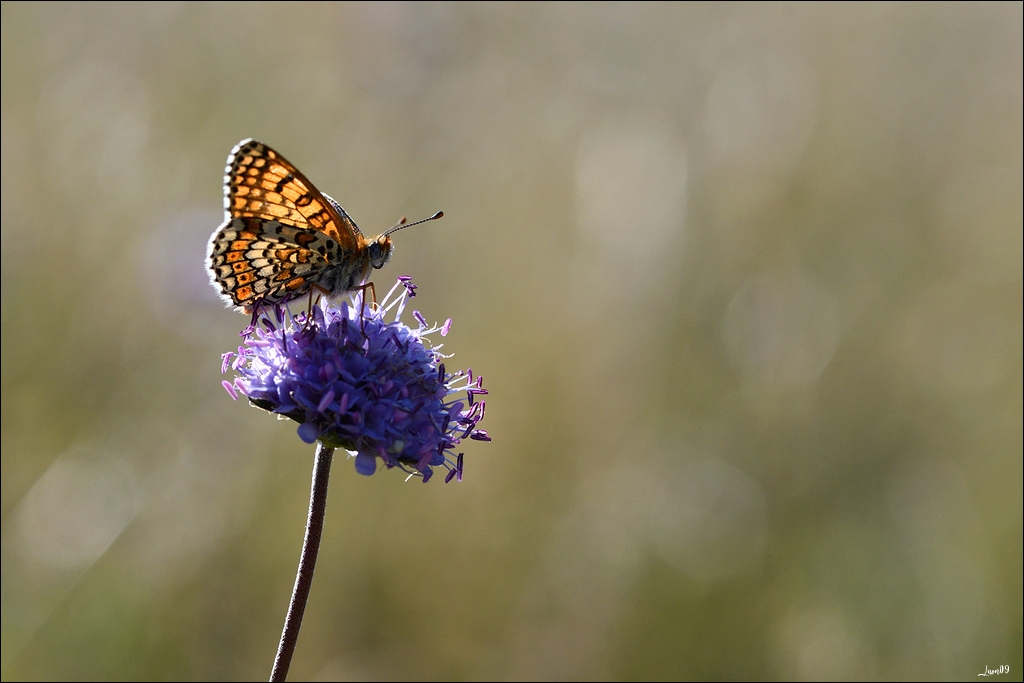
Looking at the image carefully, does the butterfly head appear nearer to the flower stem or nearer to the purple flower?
the purple flower

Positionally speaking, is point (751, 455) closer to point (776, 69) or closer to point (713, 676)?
point (713, 676)

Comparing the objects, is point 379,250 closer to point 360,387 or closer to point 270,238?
point 270,238

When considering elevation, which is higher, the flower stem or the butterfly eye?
the butterfly eye

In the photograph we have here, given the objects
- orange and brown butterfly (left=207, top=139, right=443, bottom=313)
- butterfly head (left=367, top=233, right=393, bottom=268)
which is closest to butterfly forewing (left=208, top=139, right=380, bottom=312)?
orange and brown butterfly (left=207, top=139, right=443, bottom=313)

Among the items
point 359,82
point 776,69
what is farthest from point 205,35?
point 776,69

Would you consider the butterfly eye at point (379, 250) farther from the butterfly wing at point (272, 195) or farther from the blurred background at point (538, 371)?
the blurred background at point (538, 371)
